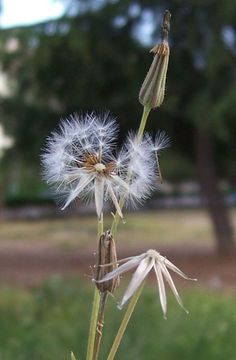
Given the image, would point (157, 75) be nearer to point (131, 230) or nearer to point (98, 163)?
point (98, 163)

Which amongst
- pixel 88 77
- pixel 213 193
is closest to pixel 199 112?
pixel 88 77

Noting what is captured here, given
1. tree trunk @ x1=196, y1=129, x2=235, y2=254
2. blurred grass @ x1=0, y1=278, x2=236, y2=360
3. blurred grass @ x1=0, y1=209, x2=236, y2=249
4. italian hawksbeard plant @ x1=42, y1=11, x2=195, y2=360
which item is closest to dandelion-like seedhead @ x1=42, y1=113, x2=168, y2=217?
italian hawksbeard plant @ x1=42, y1=11, x2=195, y2=360

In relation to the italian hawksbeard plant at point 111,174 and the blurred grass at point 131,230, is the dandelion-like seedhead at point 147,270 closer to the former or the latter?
the italian hawksbeard plant at point 111,174

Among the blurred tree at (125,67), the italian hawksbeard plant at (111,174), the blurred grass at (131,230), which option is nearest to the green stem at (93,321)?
the italian hawksbeard plant at (111,174)

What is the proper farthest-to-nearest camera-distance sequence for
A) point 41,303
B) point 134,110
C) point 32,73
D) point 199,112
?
point 32,73 → point 134,110 → point 199,112 → point 41,303

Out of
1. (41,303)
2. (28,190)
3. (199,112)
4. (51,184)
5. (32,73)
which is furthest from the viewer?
(28,190)

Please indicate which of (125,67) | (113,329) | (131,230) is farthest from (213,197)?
(131,230)

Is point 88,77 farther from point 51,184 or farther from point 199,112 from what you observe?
point 51,184
